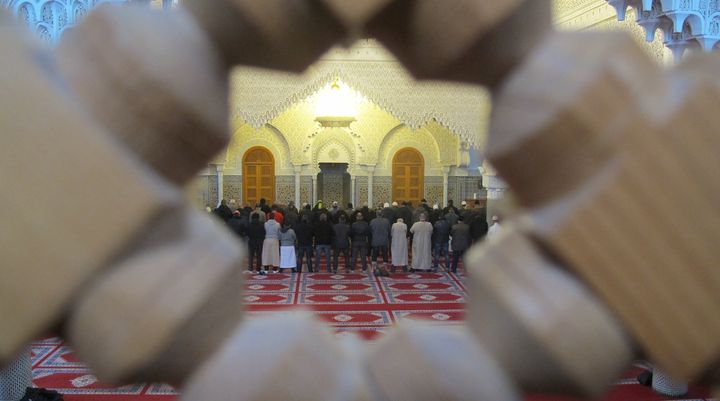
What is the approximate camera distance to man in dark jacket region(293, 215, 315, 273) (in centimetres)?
553

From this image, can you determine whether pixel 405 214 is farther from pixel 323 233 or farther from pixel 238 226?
pixel 238 226

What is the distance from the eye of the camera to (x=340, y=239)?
5.56 metres

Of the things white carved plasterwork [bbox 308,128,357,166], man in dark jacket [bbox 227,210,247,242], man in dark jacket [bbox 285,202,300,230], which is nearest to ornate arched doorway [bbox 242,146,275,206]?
white carved plasterwork [bbox 308,128,357,166]

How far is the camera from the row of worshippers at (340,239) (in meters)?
5.51

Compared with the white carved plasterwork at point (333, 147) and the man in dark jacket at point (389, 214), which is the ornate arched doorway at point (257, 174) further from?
the man in dark jacket at point (389, 214)

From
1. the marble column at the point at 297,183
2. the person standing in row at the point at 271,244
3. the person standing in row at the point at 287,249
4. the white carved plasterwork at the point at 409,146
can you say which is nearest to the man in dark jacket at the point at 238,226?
the person standing in row at the point at 271,244

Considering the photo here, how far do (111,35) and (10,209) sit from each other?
114 millimetres

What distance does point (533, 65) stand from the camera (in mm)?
361

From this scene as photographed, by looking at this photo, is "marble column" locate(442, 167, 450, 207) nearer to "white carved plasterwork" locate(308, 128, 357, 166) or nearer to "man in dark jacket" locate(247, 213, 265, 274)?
"white carved plasterwork" locate(308, 128, 357, 166)

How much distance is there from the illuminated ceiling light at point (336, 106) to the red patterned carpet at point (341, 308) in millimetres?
3531

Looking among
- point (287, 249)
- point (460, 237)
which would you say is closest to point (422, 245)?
point (460, 237)

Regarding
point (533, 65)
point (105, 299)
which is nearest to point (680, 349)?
point (533, 65)

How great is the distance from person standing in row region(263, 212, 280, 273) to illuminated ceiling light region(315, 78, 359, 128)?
335cm

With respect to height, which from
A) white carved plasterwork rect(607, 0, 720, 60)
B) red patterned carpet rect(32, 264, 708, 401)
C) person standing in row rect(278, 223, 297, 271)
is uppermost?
white carved plasterwork rect(607, 0, 720, 60)
